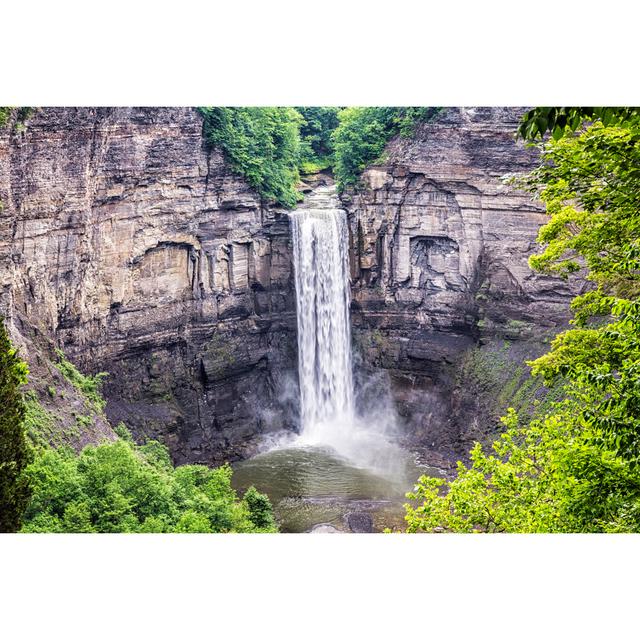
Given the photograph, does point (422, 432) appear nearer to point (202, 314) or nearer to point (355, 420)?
point (355, 420)

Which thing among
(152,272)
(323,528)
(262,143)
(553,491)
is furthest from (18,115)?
(553,491)

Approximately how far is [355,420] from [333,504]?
7.59 m

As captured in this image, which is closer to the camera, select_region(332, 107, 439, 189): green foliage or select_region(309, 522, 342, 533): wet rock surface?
select_region(309, 522, 342, 533): wet rock surface

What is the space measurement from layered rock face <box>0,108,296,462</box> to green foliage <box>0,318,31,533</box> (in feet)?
22.6

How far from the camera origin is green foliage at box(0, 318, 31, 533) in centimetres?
1052

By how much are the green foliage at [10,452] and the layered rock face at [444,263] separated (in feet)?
55.0

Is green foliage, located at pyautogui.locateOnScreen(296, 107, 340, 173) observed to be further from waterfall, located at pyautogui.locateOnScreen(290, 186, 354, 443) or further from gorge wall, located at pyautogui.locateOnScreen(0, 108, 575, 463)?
waterfall, located at pyautogui.locateOnScreen(290, 186, 354, 443)

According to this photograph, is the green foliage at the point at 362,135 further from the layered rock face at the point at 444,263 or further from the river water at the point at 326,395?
the river water at the point at 326,395

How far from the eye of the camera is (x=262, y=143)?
2795cm

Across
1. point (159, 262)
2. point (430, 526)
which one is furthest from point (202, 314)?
point (430, 526)

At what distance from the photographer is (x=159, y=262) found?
2522 centimetres

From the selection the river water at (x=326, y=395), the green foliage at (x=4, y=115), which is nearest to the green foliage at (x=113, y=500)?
the river water at (x=326, y=395)

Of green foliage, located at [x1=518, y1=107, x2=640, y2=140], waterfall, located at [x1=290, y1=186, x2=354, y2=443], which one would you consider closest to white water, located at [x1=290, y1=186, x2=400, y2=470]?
waterfall, located at [x1=290, y1=186, x2=354, y2=443]

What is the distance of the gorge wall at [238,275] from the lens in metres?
21.6
